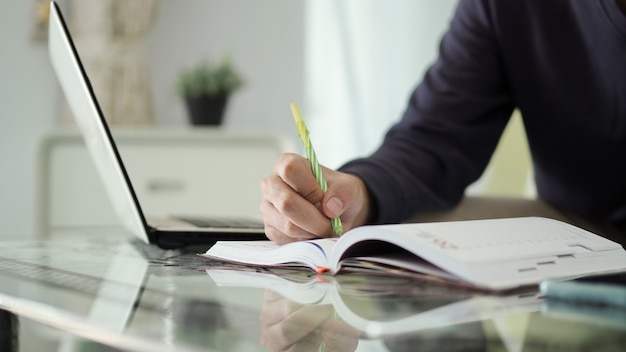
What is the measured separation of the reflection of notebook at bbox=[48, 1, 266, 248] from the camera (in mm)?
908

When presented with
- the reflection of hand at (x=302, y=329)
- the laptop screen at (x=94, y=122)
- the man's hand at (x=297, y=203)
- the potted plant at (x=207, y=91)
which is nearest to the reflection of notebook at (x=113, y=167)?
the laptop screen at (x=94, y=122)

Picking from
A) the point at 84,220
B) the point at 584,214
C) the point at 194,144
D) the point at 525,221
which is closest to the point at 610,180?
the point at 584,214

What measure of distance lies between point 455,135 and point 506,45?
17 cm

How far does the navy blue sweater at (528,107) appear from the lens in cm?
121

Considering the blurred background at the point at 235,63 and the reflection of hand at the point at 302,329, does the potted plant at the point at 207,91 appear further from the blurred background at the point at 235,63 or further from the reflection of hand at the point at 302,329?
the reflection of hand at the point at 302,329

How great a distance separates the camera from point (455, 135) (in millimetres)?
1340

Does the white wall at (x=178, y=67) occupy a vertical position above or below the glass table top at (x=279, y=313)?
below

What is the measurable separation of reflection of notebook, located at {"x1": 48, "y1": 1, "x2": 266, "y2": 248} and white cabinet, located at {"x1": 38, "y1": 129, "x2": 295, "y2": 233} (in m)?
1.26

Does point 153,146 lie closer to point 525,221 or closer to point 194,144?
point 194,144

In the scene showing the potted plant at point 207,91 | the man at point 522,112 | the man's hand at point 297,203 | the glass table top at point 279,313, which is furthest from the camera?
the potted plant at point 207,91

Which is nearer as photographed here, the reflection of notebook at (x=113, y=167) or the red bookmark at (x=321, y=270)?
the red bookmark at (x=321, y=270)

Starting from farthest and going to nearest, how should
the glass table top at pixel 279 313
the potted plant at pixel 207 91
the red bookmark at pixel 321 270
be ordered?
the potted plant at pixel 207 91 < the red bookmark at pixel 321 270 < the glass table top at pixel 279 313

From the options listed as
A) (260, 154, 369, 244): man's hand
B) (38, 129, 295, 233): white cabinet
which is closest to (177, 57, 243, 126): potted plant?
(38, 129, 295, 233): white cabinet

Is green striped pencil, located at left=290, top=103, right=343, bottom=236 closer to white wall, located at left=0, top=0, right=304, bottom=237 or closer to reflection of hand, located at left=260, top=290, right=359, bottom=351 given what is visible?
reflection of hand, located at left=260, top=290, right=359, bottom=351
